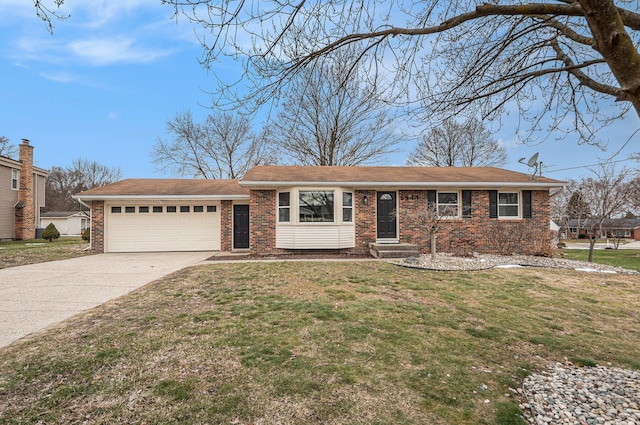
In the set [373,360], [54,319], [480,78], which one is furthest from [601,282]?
[54,319]

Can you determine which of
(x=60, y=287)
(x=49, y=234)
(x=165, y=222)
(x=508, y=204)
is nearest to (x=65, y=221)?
(x=49, y=234)

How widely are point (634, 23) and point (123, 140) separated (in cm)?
1932

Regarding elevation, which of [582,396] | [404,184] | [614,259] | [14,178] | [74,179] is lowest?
[614,259]

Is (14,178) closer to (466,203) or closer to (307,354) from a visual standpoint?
(307,354)

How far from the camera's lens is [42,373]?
2768mm

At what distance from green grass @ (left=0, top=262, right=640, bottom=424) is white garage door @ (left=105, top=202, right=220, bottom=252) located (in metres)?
7.37

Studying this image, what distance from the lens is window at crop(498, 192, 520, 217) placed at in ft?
39.5

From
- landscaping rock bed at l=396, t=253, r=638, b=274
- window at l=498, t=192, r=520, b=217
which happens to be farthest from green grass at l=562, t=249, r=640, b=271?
window at l=498, t=192, r=520, b=217

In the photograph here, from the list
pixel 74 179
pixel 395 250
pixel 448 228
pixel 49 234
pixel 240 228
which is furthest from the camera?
pixel 74 179

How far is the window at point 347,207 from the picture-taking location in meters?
11.6

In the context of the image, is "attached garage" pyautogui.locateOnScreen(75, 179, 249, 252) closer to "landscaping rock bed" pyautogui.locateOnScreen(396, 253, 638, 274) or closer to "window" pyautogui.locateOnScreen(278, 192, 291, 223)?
"window" pyautogui.locateOnScreen(278, 192, 291, 223)

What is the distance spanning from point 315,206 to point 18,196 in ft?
72.5

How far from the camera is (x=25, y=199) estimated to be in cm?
2023

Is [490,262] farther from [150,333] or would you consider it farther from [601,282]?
[150,333]
